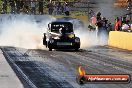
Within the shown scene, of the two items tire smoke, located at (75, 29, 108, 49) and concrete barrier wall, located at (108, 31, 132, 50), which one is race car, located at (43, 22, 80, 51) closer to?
concrete barrier wall, located at (108, 31, 132, 50)

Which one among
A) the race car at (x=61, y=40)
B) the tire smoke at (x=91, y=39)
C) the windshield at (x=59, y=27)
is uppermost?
Result: the windshield at (x=59, y=27)

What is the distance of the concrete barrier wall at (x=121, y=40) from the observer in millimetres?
26312

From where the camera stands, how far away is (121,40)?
27.9m

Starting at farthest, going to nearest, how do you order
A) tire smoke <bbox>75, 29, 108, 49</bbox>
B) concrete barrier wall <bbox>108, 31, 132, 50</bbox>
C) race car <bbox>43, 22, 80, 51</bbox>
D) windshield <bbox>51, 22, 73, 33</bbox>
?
1. tire smoke <bbox>75, 29, 108, 49</bbox>
2. concrete barrier wall <bbox>108, 31, 132, 50</bbox>
3. windshield <bbox>51, 22, 73, 33</bbox>
4. race car <bbox>43, 22, 80, 51</bbox>

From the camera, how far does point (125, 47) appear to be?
26906mm

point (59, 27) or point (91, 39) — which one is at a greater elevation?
point (59, 27)

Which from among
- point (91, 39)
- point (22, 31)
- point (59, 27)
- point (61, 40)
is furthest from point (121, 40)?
point (22, 31)

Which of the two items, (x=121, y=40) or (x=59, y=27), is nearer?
(x=59, y=27)

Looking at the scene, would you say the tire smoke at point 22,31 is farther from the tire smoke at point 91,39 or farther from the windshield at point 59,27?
the tire smoke at point 91,39

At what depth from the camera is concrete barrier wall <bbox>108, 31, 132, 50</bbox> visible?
86.3ft

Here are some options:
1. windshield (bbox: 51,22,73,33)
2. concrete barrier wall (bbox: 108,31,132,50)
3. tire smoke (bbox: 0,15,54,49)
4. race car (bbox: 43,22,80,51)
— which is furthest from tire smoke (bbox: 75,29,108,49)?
race car (bbox: 43,22,80,51)

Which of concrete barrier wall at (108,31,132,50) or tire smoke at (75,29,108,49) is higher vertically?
concrete barrier wall at (108,31,132,50)

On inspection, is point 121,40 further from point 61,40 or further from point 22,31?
point 22,31

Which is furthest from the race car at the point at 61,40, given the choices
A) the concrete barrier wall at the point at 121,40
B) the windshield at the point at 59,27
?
the concrete barrier wall at the point at 121,40
